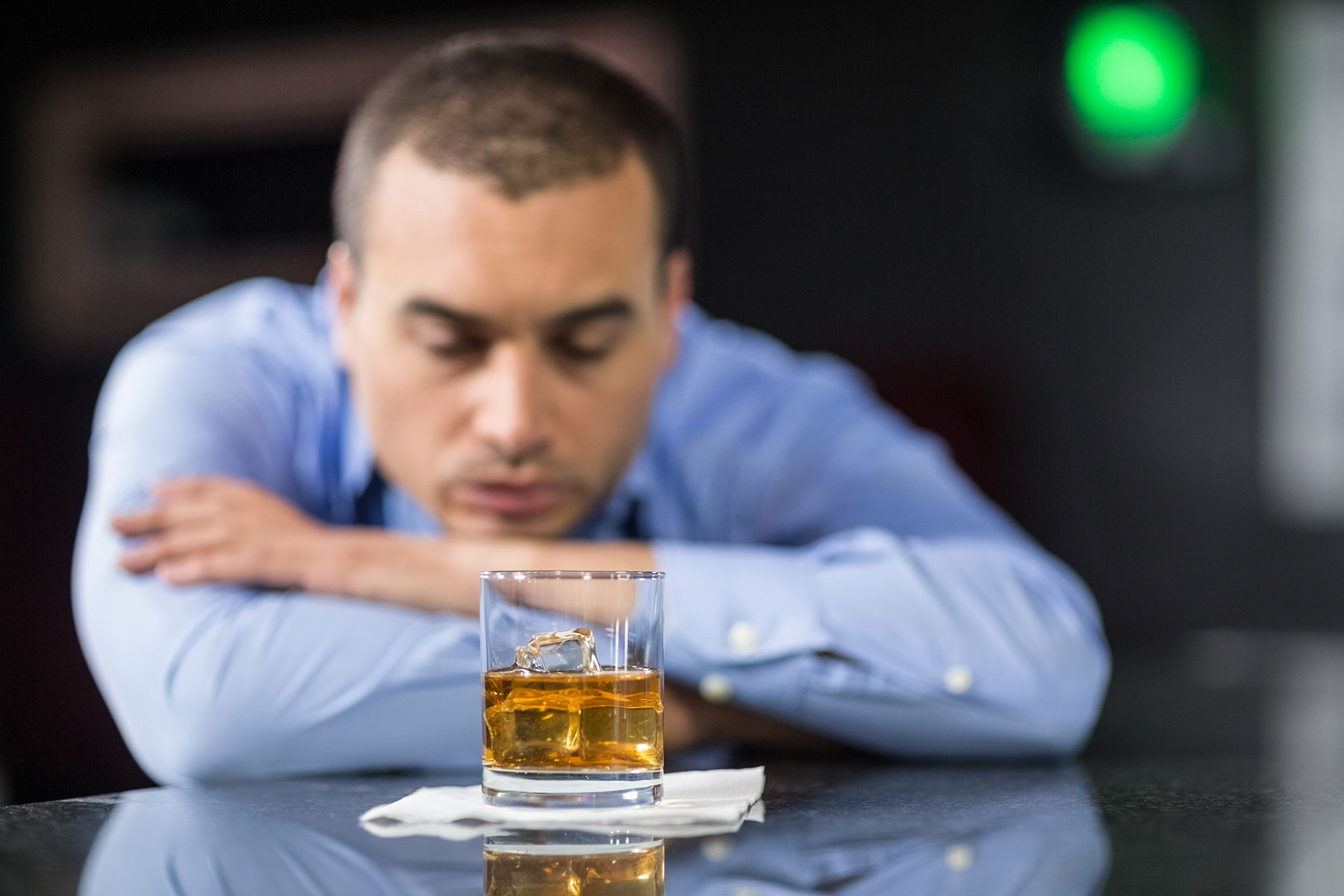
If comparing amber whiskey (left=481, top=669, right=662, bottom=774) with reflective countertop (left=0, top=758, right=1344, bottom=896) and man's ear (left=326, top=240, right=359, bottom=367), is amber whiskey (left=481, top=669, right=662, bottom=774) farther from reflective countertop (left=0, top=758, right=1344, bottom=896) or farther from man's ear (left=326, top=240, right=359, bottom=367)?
man's ear (left=326, top=240, right=359, bottom=367)

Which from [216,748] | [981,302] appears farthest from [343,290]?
[981,302]

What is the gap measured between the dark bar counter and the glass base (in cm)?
6

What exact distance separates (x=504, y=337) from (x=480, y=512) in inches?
6.8

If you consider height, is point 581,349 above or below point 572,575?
above

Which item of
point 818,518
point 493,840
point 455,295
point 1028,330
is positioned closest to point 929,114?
point 1028,330

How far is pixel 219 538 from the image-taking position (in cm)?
117

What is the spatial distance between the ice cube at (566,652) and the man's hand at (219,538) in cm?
45

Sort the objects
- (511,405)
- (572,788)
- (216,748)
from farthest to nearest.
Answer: (511,405) < (216,748) < (572,788)

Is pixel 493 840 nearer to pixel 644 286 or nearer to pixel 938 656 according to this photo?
pixel 938 656

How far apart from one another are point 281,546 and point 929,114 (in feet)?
9.92

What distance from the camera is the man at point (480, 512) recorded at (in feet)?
3.50

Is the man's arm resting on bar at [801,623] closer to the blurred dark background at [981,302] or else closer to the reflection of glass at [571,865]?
the reflection of glass at [571,865]

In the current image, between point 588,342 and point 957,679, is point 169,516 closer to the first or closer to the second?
point 588,342

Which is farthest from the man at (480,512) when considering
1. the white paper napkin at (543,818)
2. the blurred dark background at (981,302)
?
the blurred dark background at (981,302)
